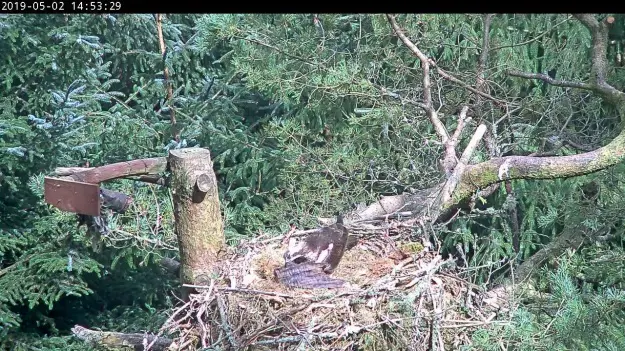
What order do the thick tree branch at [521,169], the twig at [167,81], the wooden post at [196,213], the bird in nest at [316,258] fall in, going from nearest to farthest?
the bird in nest at [316,258] < the wooden post at [196,213] < the thick tree branch at [521,169] < the twig at [167,81]

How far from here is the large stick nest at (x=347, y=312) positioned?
281cm

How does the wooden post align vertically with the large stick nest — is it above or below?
above

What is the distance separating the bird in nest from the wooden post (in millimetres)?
336

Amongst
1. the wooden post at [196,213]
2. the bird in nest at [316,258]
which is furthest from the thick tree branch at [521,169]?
the wooden post at [196,213]

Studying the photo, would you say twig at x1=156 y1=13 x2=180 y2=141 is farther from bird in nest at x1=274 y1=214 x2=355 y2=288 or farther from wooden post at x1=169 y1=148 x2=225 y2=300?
bird in nest at x1=274 y1=214 x2=355 y2=288

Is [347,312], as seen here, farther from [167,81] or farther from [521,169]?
[167,81]

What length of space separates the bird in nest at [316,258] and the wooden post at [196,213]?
336 mm

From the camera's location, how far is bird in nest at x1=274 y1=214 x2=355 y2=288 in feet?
10.3

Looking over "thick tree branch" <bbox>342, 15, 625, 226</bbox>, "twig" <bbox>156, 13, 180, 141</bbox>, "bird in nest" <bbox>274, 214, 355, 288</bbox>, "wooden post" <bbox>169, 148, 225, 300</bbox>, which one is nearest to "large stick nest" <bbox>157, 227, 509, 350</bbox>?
"bird in nest" <bbox>274, 214, 355, 288</bbox>

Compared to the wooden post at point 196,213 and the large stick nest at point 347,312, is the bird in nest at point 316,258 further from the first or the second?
the wooden post at point 196,213

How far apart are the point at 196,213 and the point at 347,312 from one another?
2.89 feet

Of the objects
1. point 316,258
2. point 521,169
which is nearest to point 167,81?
point 316,258

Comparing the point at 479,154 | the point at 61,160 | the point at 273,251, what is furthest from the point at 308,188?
the point at 61,160
